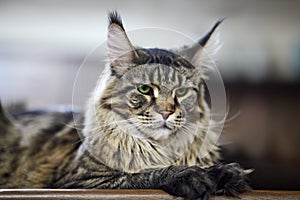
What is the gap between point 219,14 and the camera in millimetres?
1050

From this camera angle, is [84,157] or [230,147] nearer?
[84,157]

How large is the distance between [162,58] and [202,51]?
8 cm

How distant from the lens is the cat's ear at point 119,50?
80cm

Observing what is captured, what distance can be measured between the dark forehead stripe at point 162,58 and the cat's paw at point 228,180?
19 cm

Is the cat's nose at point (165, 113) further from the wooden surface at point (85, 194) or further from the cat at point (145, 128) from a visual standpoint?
the wooden surface at point (85, 194)

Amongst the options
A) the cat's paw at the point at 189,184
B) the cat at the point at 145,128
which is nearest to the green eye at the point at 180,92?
the cat at the point at 145,128

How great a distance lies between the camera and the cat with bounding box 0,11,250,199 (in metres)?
0.76

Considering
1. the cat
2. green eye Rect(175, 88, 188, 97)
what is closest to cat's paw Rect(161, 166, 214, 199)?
the cat

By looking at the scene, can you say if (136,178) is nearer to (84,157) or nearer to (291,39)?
(84,157)

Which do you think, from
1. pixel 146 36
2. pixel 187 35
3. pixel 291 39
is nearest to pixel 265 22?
pixel 291 39

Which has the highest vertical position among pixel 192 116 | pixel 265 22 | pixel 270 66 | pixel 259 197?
pixel 265 22

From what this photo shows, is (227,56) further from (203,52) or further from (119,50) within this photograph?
(119,50)

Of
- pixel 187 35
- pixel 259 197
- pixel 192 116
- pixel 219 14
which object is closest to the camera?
pixel 259 197

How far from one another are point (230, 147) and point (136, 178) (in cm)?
28
